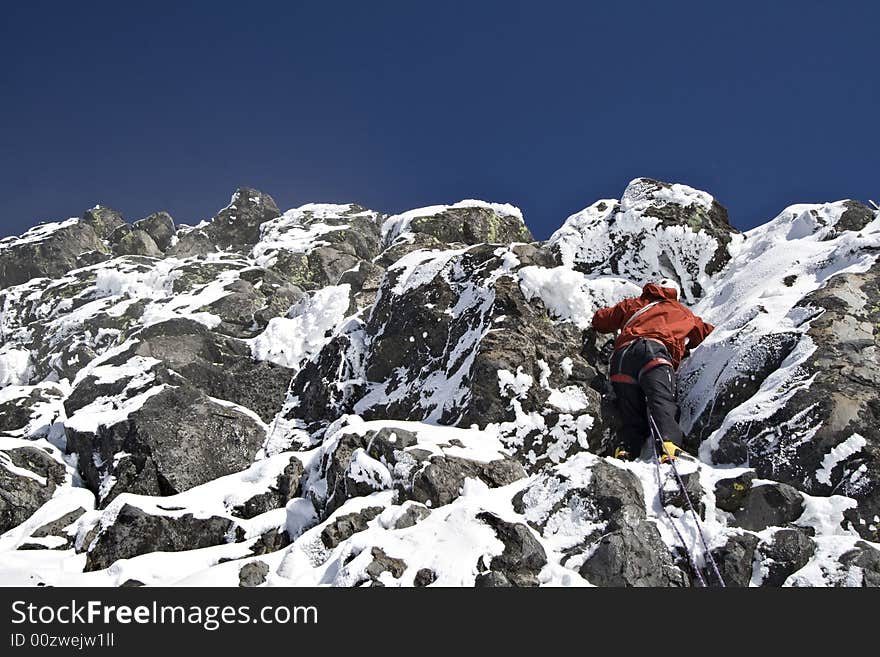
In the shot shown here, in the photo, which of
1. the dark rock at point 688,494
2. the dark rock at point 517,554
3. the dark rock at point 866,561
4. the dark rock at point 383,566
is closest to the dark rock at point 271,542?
the dark rock at point 383,566

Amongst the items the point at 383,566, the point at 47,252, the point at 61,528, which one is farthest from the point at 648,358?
the point at 47,252

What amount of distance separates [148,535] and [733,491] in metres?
9.87

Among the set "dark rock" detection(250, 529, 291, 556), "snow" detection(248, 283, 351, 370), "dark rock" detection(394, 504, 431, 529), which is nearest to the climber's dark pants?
"dark rock" detection(394, 504, 431, 529)

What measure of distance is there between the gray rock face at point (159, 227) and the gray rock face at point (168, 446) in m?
38.7

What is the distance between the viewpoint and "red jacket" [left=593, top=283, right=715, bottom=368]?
42.1 feet

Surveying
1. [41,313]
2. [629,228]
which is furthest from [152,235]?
[629,228]

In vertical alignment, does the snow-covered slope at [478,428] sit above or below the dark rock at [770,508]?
above

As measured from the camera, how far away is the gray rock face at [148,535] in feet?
37.7

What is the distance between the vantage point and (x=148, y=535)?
38.1 ft

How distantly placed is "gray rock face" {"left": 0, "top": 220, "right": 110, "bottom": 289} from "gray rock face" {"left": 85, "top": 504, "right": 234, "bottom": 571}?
40.5 meters

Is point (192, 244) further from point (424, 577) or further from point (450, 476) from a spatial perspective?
point (424, 577)

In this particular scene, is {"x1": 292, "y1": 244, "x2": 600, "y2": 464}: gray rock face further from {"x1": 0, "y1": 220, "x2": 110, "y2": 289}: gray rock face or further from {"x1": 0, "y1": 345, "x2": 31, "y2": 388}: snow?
{"x1": 0, "y1": 220, "x2": 110, "y2": 289}: gray rock face

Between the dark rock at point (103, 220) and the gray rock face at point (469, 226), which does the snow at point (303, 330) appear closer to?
the gray rock face at point (469, 226)

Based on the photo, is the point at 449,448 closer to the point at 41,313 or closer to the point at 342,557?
the point at 342,557
